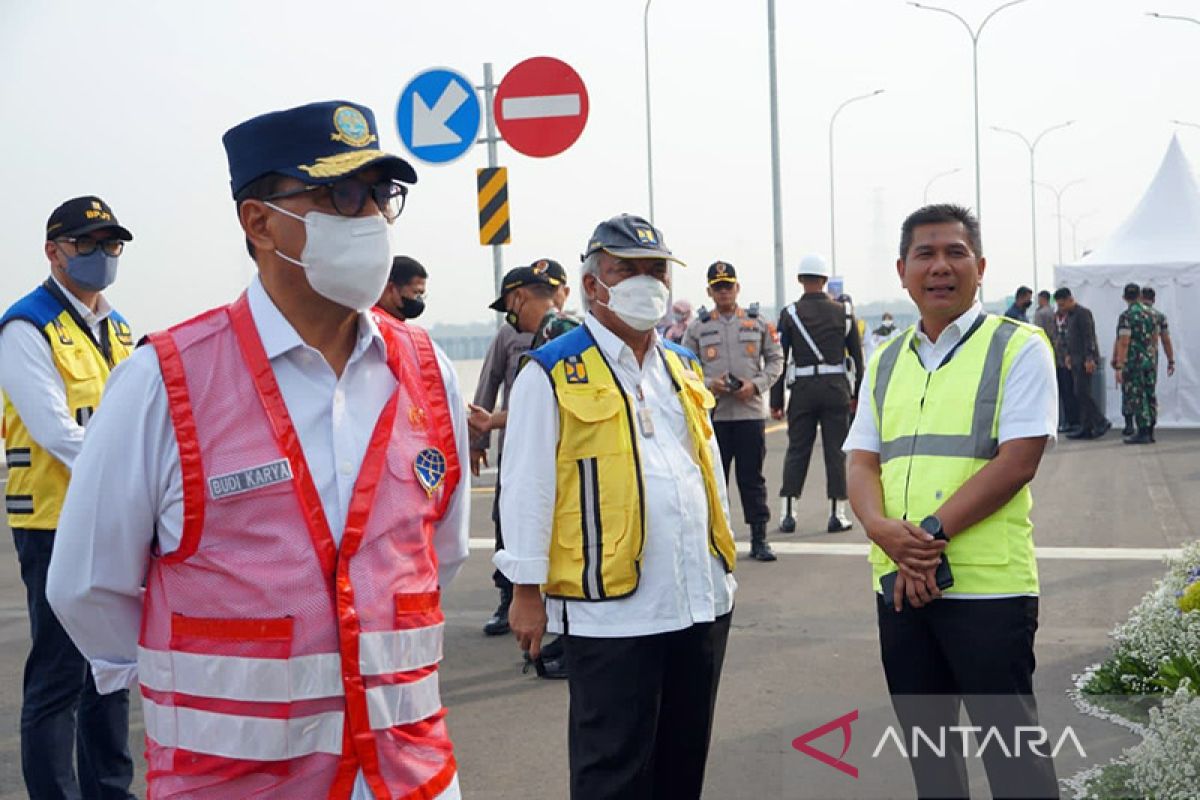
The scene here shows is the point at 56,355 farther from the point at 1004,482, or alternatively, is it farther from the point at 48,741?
the point at 1004,482

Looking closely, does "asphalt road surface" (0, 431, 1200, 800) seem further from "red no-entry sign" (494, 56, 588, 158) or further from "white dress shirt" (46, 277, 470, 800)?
"red no-entry sign" (494, 56, 588, 158)

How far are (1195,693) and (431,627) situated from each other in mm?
3431

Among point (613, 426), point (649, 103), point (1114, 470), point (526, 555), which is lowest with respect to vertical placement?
point (1114, 470)

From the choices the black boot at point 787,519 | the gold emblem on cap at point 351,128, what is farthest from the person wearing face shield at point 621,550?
the black boot at point 787,519

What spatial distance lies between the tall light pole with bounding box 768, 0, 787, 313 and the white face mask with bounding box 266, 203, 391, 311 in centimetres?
2149

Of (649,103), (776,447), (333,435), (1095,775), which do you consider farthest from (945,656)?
(649,103)

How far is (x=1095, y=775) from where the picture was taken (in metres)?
4.74

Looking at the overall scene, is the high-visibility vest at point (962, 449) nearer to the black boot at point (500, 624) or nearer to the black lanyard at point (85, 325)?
the black lanyard at point (85, 325)

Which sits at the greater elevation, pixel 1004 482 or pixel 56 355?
pixel 56 355

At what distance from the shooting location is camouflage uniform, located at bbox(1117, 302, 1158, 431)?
1711cm

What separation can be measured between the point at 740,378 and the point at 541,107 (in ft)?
9.21

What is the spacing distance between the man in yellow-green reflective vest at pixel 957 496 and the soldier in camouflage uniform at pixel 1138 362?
14303mm

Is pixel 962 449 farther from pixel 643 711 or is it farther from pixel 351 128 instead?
pixel 351 128

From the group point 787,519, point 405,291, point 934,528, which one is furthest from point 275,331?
point 787,519
